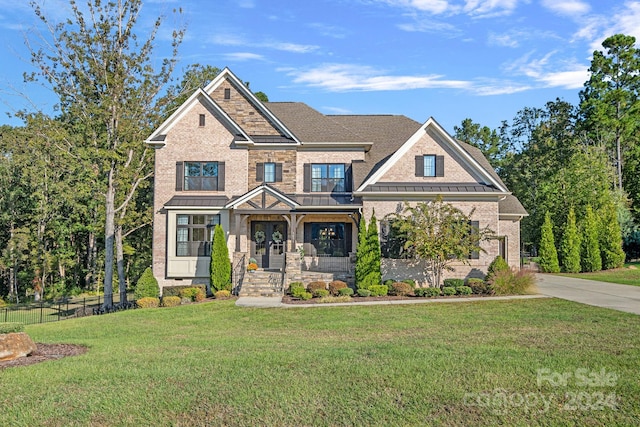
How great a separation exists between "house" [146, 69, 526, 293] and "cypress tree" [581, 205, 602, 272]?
866cm

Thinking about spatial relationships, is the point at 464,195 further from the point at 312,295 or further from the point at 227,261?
the point at 227,261

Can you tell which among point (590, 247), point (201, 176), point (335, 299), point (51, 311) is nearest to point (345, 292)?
point (335, 299)

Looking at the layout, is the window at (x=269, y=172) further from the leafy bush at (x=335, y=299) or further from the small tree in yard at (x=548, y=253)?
the small tree in yard at (x=548, y=253)

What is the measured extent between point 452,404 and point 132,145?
73.9 ft

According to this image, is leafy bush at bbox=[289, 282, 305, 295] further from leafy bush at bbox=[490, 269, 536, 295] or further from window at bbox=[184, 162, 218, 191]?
leafy bush at bbox=[490, 269, 536, 295]

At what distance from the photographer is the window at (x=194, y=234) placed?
23875mm

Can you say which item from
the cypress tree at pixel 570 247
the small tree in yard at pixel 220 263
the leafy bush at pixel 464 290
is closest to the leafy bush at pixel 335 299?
the leafy bush at pixel 464 290

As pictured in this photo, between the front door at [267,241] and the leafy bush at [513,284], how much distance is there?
10.2m

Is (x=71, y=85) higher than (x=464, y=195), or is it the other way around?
(x=71, y=85)

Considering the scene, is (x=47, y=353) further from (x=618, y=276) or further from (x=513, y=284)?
(x=618, y=276)

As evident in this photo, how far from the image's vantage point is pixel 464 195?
2297cm

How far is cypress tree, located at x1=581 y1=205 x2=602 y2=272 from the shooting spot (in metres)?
32.0

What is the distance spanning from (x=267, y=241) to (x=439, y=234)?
28.5 ft

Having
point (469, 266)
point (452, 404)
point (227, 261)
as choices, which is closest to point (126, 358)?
point (452, 404)
